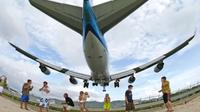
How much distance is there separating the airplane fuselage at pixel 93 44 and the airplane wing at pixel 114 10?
97 cm

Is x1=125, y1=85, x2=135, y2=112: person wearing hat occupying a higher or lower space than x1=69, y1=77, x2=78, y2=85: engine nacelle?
lower

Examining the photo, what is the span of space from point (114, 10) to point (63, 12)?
355 centimetres

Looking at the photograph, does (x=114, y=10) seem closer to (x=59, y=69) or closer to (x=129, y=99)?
(x=129, y=99)

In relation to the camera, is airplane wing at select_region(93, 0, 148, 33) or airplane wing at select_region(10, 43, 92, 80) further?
airplane wing at select_region(10, 43, 92, 80)

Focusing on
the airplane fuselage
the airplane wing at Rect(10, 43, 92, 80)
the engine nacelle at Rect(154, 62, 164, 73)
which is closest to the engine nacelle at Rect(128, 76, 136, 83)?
the engine nacelle at Rect(154, 62, 164, 73)

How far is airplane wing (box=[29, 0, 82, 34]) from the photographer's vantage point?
22547 millimetres

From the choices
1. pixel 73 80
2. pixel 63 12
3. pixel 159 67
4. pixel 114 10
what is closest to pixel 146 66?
pixel 159 67

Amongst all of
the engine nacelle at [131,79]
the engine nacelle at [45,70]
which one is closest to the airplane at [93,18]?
the engine nacelle at [131,79]

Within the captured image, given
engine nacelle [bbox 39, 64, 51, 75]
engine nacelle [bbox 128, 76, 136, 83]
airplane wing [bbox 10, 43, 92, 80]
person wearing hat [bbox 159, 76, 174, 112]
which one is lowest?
person wearing hat [bbox 159, 76, 174, 112]

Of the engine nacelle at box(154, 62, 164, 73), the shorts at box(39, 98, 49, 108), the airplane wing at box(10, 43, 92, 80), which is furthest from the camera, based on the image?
the airplane wing at box(10, 43, 92, 80)

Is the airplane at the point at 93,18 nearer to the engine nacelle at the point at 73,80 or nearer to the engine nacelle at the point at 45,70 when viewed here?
the engine nacelle at the point at 73,80

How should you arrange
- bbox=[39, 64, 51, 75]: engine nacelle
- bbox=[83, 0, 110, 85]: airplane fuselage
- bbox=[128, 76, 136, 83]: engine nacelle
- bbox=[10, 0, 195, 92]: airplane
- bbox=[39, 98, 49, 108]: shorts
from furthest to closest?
bbox=[128, 76, 136, 83]: engine nacelle
bbox=[39, 64, 51, 75]: engine nacelle
bbox=[10, 0, 195, 92]: airplane
bbox=[83, 0, 110, 85]: airplane fuselage
bbox=[39, 98, 49, 108]: shorts

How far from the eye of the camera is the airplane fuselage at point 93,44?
21.0 meters

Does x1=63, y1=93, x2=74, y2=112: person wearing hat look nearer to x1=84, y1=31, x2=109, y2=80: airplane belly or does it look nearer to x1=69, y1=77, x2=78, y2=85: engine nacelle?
x1=84, y1=31, x2=109, y2=80: airplane belly
